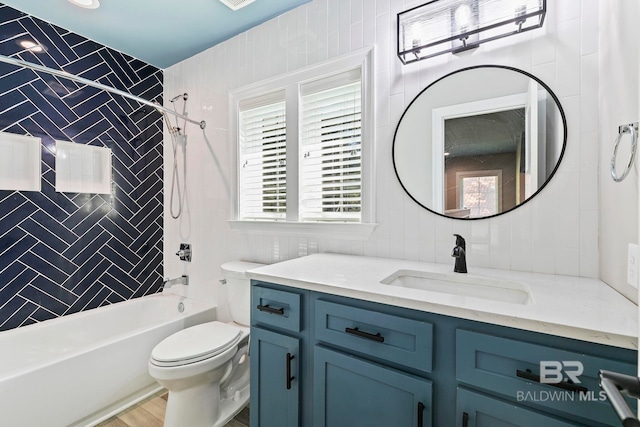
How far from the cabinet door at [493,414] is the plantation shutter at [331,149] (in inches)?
43.7

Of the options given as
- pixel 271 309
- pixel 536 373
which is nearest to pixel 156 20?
pixel 271 309

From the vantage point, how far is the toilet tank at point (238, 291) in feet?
6.68

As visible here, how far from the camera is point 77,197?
91.6 inches

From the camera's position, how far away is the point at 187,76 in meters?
2.69

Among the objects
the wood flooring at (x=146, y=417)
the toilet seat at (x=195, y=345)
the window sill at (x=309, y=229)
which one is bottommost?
the wood flooring at (x=146, y=417)

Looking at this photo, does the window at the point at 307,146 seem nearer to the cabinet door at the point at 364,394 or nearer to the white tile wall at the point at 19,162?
the cabinet door at the point at 364,394

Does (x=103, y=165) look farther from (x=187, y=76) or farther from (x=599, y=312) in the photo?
(x=599, y=312)

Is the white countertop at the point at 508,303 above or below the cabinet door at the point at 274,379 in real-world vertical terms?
above

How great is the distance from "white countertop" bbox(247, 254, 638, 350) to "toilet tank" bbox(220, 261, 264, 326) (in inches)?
26.4

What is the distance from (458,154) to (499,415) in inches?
43.2

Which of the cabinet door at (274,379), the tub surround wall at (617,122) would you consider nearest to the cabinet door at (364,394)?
the cabinet door at (274,379)

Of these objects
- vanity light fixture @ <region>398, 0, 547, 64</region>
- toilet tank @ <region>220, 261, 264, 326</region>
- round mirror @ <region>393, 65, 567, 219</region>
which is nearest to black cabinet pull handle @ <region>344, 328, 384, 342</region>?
round mirror @ <region>393, 65, 567, 219</region>

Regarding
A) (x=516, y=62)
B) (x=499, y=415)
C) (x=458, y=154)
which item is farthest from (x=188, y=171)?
(x=499, y=415)

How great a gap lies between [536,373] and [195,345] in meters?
1.59
